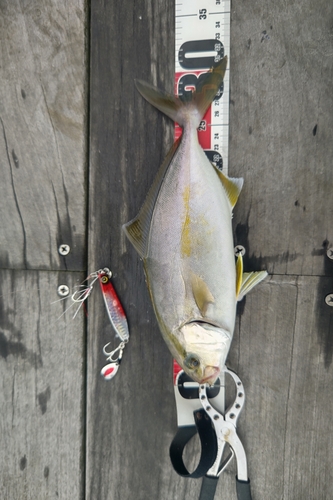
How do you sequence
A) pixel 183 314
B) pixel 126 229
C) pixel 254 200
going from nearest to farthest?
pixel 183 314 → pixel 126 229 → pixel 254 200

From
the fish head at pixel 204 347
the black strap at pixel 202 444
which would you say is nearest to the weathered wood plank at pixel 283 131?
the fish head at pixel 204 347

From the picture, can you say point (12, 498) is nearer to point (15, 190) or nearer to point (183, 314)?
point (183, 314)

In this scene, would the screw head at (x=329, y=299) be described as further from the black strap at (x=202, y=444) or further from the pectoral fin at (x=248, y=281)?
the black strap at (x=202, y=444)

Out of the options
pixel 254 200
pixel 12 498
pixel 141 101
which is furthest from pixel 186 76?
pixel 12 498

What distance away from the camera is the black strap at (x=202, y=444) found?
1576mm

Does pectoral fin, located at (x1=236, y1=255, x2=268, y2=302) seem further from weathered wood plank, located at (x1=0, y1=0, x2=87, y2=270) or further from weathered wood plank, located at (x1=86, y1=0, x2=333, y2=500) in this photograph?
weathered wood plank, located at (x1=0, y1=0, x2=87, y2=270)

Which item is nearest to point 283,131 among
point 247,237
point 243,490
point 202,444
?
point 247,237

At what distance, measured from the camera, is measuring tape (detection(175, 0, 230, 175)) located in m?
1.58

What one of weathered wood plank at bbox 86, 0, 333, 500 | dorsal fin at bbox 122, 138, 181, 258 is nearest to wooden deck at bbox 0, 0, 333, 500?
weathered wood plank at bbox 86, 0, 333, 500

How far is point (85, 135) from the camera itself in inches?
67.5

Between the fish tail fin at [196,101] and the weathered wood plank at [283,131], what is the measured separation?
10cm

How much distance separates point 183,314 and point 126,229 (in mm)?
378

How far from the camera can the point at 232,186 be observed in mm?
1505

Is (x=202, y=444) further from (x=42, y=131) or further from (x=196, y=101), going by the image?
(x=42, y=131)
